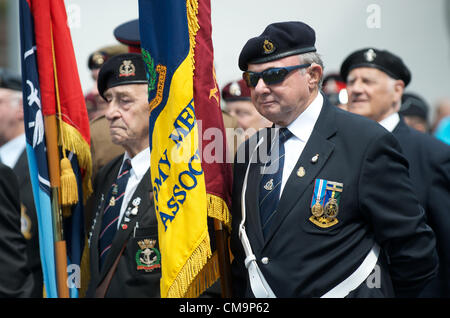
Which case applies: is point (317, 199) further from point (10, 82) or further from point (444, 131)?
point (444, 131)

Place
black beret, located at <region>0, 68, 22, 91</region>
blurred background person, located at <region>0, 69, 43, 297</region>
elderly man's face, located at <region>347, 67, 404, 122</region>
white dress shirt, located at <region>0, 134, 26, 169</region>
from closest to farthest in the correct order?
1. elderly man's face, located at <region>347, 67, 404, 122</region>
2. blurred background person, located at <region>0, 69, 43, 297</region>
3. white dress shirt, located at <region>0, 134, 26, 169</region>
4. black beret, located at <region>0, 68, 22, 91</region>

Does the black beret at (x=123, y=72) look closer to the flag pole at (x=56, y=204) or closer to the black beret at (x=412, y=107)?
the flag pole at (x=56, y=204)

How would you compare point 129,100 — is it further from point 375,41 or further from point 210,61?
point 375,41

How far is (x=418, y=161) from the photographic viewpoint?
477 centimetres

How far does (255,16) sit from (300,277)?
1.69 meters

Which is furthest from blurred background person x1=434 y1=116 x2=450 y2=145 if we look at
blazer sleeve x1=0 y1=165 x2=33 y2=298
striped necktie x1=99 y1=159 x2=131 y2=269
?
blazer sleeve x1=0 y1=165 x2=33 y2=298

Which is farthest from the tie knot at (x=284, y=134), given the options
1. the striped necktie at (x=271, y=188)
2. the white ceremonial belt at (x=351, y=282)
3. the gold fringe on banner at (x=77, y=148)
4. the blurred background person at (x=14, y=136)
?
the blurred background person at (x=14, y=136)

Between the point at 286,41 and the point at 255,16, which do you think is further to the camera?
the point at 255,16

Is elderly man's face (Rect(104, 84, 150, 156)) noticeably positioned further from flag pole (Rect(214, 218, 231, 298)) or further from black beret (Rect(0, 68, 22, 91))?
black beret (Rect(0, 68, 22, 91))

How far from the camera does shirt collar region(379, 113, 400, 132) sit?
200 inches

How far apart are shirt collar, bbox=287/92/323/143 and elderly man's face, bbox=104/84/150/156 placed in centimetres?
124

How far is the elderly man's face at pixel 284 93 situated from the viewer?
12.2ft

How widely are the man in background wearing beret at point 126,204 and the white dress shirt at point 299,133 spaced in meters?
1.03
